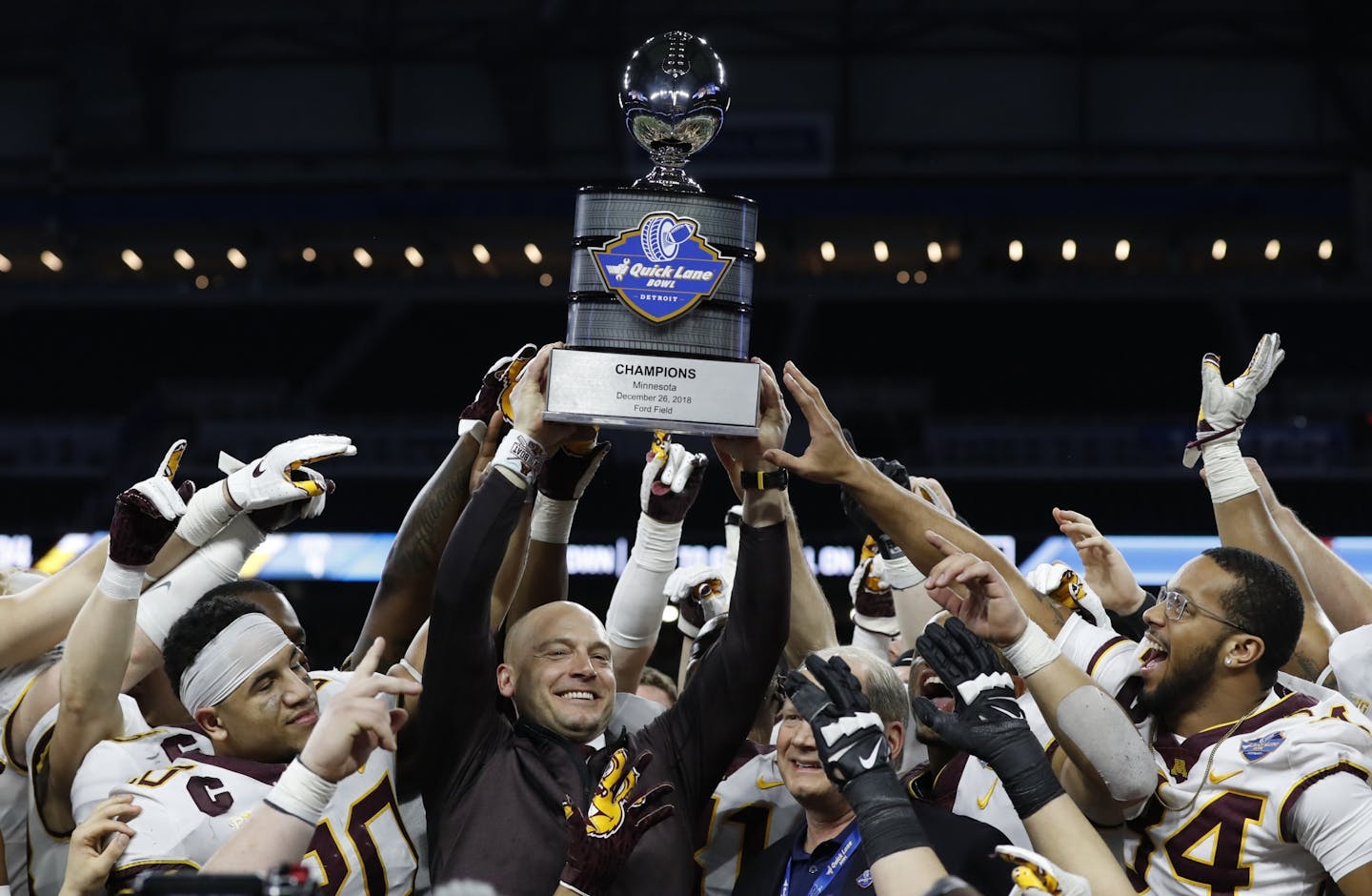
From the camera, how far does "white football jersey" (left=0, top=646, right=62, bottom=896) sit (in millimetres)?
3301

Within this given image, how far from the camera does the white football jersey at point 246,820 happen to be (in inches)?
114

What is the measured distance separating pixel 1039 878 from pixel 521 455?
4.39ft

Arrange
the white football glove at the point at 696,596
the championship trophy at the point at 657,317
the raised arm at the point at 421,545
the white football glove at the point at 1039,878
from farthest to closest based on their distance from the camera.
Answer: the white football glove at the point at 696,596 → the raised arm at the point at 421,545 → the championship trophy at the point at 657,317 → the white football glove at the point at 1039,878

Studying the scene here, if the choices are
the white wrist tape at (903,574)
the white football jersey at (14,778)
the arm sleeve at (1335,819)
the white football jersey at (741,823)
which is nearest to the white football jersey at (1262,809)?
the arm sleeve at (1335,819)

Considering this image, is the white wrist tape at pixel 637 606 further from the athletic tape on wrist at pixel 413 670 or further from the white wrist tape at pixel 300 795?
the white wrist tape at pixel 300 795

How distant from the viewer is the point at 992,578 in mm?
2896

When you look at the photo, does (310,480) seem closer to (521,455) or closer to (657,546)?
(521,455)

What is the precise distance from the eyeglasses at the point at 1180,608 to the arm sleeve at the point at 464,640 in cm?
138

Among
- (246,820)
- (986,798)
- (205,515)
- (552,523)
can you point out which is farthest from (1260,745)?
(205,515)

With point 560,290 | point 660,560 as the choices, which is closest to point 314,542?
point 560,290

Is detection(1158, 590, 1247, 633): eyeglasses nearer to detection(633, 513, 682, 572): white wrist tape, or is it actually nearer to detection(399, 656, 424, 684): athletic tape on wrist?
detection(633, 513, 682, 572): white wrist tape

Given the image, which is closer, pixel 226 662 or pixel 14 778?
pixel 226 662

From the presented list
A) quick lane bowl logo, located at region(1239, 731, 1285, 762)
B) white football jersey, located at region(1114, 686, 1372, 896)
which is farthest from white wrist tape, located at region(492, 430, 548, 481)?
quick lane bowl logo, located at region(1239, 731, 1285, 762)

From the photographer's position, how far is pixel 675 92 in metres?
3.33
